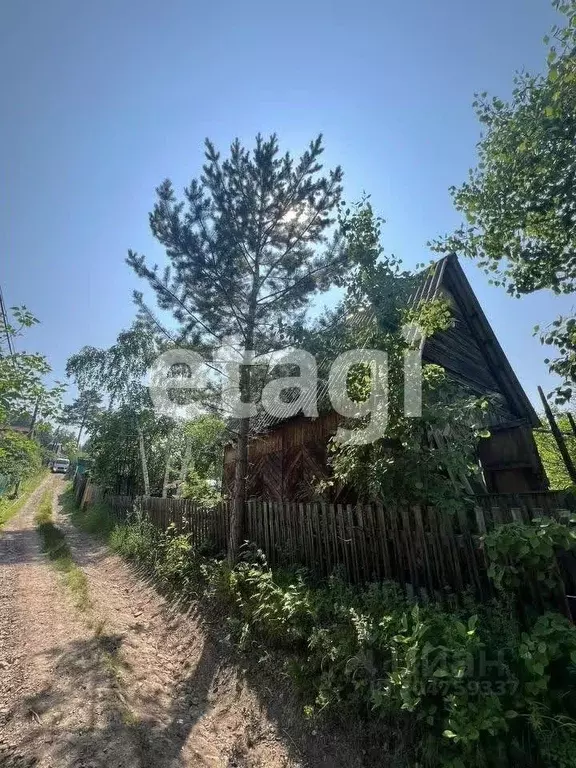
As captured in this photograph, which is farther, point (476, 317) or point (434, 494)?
point (476, 317)

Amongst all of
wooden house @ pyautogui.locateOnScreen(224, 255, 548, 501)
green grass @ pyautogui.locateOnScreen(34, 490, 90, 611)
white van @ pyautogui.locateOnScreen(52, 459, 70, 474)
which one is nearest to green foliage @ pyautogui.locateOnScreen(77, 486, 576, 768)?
green grass @ pyautogui.locateOnScreen(34, 490, 90, 611)

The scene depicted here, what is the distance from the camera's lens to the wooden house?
333 inches

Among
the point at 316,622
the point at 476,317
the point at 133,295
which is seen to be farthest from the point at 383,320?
the point at 476,317

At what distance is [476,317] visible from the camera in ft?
32.7

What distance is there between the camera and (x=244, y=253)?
6848 mm

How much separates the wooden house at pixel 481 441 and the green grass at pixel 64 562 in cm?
412

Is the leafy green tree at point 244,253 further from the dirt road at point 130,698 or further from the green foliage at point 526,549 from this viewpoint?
the green foliage at point 526,549

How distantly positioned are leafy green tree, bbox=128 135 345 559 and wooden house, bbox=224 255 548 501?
2.09 metres

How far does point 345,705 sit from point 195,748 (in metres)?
1.47

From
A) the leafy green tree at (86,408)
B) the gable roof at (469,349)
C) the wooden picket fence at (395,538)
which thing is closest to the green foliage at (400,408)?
the wooden picket fence at (395,538)

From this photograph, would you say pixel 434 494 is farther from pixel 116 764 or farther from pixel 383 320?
pixel 116 764

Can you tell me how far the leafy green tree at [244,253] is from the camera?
6.65 meters

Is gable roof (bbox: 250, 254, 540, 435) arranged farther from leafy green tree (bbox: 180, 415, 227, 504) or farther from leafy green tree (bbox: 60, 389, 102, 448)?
leafy green tree (bbox: 60, 389, 102, 448)

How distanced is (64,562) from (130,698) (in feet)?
20.4
